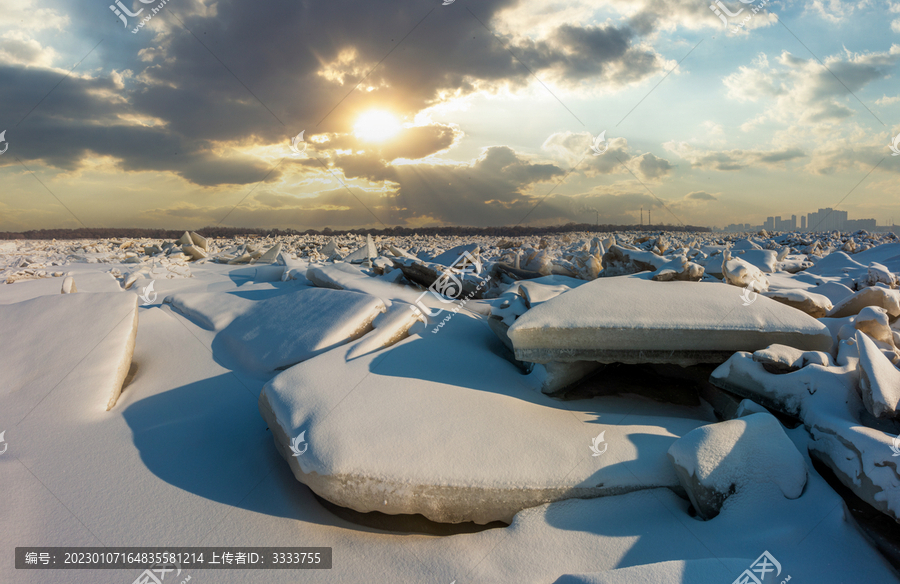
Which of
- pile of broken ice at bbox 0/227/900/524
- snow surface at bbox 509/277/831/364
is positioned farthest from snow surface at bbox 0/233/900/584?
snow surface at bbox 509/277/831/364

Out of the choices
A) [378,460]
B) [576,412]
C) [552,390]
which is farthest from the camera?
[552,390]

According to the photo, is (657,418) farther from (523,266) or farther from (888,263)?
(888,263)

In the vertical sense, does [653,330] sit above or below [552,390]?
above

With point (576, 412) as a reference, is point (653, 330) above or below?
above

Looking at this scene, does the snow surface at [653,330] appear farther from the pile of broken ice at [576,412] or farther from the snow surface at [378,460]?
the snow surface at [378,460]

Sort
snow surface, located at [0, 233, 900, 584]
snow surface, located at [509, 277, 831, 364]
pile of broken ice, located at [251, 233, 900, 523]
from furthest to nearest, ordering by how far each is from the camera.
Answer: snow surface, located at [509, 277, 831, 364], pile of broken ice, located at [251, 233, 900, 523], snow surface, located at [0, 233, 900, 584]

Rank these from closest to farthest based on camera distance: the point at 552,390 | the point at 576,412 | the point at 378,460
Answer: the point at 378,460, the point at 576,412, the point at 552,390

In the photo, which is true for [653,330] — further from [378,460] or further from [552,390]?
[378,460]

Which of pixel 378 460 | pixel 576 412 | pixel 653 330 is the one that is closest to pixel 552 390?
pixel 576 412

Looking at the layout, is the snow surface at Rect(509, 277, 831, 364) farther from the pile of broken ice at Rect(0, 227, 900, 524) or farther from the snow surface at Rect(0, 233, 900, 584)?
the snow surface at Rect(0, 233, 900, 584)

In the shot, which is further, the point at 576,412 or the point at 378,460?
the point at 576,412

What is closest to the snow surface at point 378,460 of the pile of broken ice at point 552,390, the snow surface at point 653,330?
the pile of broken ice at point 552,390

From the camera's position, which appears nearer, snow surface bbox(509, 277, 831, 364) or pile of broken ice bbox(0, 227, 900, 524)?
pile of broken ice bbox(0, 227, 900, 524)

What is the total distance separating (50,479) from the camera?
5.92 ft
